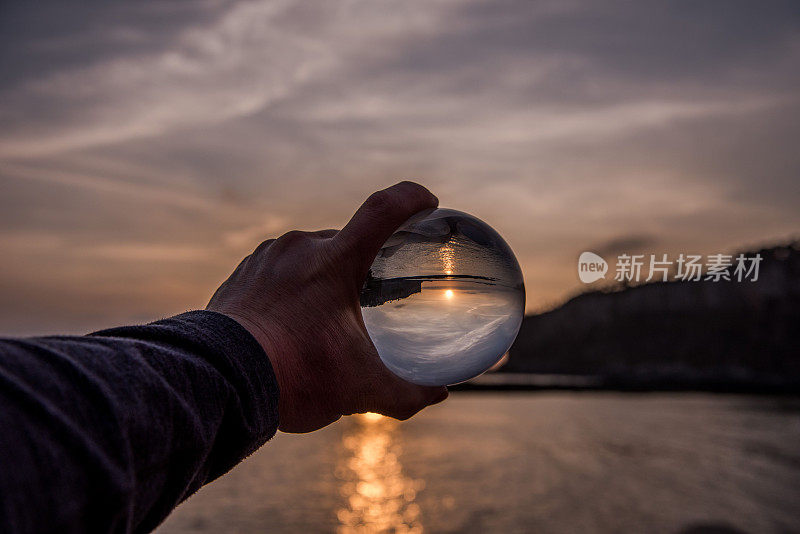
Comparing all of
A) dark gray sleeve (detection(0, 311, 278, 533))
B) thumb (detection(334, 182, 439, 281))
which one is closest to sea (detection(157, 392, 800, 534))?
thumb (detection(334, 182, 439, 281))

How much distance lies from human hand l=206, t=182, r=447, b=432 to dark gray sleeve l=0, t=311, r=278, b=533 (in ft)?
1.18

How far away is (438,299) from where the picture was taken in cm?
211

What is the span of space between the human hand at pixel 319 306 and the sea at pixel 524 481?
19735 millimetres

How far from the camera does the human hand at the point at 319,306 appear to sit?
1661 mm

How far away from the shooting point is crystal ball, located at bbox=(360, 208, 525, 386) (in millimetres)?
2064

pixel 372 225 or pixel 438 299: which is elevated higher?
pixel 372 225

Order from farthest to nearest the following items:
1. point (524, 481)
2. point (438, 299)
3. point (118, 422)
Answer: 1. point (524, 481)
2. point (438, 299)
3. point (118, 422)

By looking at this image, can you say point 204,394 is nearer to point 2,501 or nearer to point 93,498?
point 93,498

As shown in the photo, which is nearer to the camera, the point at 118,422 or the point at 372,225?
the point at 118,422

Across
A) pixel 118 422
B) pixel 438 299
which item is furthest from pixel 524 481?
pixel 118 422

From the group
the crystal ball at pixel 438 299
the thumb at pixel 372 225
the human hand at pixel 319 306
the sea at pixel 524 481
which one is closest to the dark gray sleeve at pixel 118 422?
the human hand at pixel 319 306

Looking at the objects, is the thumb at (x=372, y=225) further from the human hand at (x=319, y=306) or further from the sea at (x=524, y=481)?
the sea at (x=524, y=481)

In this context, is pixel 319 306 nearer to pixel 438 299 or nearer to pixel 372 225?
pixel 372 225

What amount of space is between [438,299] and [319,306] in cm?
53
